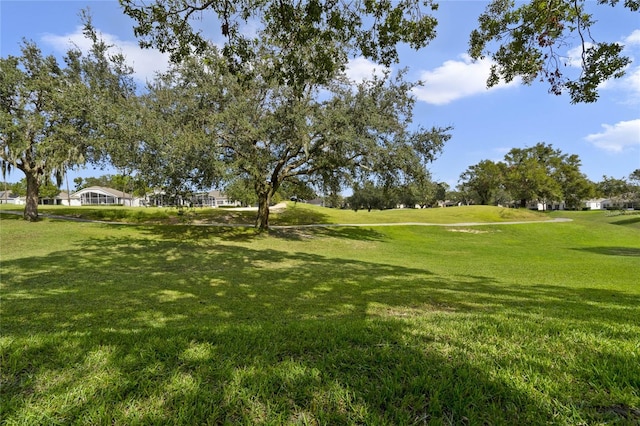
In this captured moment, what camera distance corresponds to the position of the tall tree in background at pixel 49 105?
18844mm

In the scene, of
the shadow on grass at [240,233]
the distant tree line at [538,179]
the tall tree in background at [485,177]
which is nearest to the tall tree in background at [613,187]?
the distant tree line at [538,179]

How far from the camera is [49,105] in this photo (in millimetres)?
19906

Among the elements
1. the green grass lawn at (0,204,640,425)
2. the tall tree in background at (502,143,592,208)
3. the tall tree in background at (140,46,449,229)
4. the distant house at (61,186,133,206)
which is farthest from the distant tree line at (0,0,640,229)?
the distant house at (61,186,133,206)

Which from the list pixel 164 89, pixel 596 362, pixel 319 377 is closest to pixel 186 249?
pixel 164 89

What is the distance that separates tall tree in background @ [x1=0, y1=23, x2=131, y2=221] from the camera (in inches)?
742

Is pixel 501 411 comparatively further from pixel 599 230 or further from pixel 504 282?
pixel 599 230

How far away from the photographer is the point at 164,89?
60.0 ft

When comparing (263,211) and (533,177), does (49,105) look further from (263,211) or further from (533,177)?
(533,177)

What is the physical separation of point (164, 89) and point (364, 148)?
11971mm

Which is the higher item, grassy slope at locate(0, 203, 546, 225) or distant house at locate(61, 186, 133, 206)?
distant house at locate(61, 186, 133, 206)

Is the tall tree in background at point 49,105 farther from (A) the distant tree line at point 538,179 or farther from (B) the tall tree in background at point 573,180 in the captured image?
(B) the tall tree in background at point 573,180

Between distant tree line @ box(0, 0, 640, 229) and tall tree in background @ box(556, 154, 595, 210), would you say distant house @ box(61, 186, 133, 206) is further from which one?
tall tree in background @ box(556, 154, 595, 210)

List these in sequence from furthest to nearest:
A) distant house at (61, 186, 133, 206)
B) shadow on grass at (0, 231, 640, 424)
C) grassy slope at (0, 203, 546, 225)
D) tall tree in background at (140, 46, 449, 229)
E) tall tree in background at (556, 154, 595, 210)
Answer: distant house at (61, 186, 133, 206), tall tree in background at (556, 154, 595, 210), grassy slope at (0, 203, 546, 225), tall tree in background at (140, 46, 449, 229), shadow on grass at (0, 231, 640, 424)

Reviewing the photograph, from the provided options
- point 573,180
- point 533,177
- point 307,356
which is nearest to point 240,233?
point 307,356
